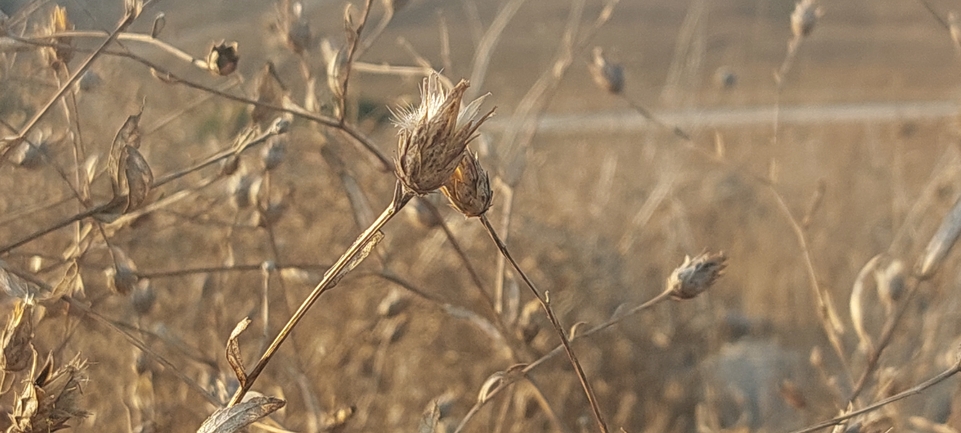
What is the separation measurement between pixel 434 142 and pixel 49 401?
0.75ft

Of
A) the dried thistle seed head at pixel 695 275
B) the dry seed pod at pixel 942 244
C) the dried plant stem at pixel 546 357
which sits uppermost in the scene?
the dried plant stem at pixel 546 357

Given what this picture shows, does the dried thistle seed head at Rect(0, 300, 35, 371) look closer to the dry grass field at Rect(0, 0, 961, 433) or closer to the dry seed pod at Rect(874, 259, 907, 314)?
the dry grass field at Rect(0, 0, 961, 433)

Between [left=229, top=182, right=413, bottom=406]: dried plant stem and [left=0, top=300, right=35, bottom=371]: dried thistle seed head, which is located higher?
[left=0, top=300, right=35, bottom=371]: dried thistle seed head

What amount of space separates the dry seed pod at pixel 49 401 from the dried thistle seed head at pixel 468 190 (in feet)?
0.66

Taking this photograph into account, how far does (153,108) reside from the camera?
1868 millimetres

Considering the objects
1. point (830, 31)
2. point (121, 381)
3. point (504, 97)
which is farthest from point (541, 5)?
point (830, 31)

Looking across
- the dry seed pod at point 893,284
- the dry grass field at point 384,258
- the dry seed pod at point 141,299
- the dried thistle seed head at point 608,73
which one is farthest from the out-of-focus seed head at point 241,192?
the dry seed pod at point 893,284

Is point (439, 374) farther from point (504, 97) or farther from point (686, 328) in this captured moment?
point (504, 97)

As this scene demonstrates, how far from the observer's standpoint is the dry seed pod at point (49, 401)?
42 cm

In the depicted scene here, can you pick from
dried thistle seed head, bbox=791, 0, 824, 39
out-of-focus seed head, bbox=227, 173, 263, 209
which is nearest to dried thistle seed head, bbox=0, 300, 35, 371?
out-of-focus seed head, bbox=227, 173, 263, 209

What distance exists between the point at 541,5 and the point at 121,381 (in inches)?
133

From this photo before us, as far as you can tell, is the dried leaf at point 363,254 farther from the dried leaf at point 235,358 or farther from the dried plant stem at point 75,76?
the dried plant stem at point 75,76

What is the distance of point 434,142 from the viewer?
396 millimetres

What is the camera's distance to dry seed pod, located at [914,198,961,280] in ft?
2.15
